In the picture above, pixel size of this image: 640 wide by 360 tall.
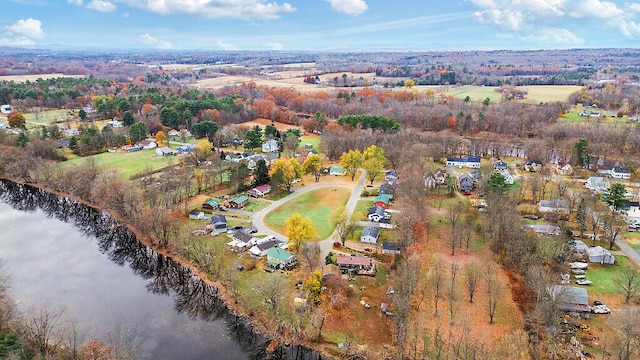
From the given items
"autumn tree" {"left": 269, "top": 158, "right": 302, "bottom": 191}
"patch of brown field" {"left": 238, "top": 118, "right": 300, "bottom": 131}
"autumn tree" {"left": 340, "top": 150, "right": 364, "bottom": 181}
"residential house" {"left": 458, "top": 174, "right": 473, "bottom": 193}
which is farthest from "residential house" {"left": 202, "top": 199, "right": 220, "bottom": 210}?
"patch of brown field" {"left": 238, "top": 118, "right": 300, "bottom": 131}

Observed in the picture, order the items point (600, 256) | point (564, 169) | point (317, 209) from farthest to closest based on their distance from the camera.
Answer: point (564, 169) → point (317, 209) → point (600, 256)

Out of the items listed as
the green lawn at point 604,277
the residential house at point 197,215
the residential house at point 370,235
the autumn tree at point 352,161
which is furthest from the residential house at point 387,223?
the residential house at point 197,215

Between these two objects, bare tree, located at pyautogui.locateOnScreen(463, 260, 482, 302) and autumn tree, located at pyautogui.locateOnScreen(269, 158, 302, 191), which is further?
autumn tree, located at pyautogui.locateOnScreen(269, 158, 302, 191)

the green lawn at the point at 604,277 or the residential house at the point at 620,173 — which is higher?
the residential house at the point at 620,173

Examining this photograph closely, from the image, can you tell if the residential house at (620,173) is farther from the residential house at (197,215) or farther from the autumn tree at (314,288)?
the residential house at (197,215)

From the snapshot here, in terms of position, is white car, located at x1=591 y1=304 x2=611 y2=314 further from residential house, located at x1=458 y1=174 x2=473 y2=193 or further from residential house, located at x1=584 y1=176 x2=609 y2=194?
residential house, located at x1=584 y1=176 x2=609 y2=194

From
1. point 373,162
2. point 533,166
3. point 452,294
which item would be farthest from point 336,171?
point 452,294

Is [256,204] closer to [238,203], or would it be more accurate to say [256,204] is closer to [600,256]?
[238,203]
